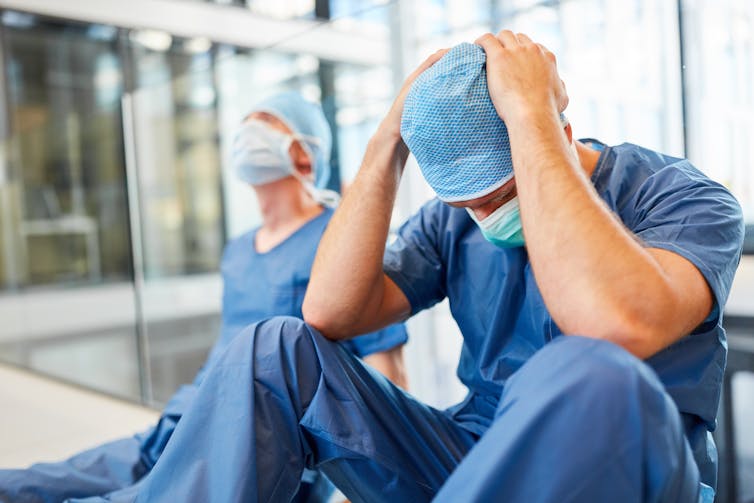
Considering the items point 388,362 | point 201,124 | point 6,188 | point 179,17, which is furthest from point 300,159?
point 6,188

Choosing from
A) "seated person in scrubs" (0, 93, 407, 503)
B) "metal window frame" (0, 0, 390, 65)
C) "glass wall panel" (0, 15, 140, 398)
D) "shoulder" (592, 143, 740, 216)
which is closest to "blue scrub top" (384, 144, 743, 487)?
"shoulder" (592, 143, 740, 216)

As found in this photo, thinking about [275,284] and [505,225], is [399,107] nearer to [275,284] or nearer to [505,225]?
[505,225]

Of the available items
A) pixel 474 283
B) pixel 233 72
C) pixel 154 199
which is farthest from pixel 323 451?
pixel 154 199

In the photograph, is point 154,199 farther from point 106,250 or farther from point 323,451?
point 106,250

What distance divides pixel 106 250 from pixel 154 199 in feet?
8.88

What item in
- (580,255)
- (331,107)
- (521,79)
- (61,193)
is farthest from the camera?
(61,193)

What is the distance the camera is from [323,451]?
91 centimetres

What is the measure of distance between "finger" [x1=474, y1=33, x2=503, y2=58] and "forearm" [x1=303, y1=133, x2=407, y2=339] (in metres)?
0.19

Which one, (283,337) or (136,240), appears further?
(136,240)

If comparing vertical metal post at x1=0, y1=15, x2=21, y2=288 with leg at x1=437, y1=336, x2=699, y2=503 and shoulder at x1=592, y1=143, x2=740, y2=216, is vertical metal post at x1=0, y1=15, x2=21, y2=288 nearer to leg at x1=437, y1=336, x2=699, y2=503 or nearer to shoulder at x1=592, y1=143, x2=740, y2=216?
shoulder at x1=592, y1=143, x2=740, y2=216

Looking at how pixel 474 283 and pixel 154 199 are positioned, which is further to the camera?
pixel 154 199

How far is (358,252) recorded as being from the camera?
103cm

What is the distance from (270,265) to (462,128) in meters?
0.74

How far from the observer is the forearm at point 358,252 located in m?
1.03
